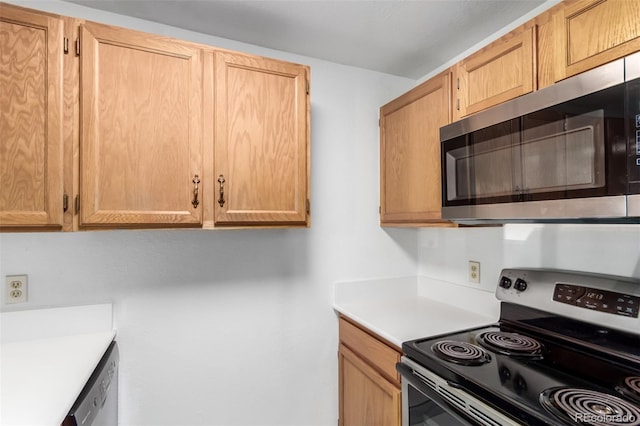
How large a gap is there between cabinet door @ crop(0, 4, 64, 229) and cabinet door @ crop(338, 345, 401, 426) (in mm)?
1404

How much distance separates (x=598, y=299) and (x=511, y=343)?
318 mm

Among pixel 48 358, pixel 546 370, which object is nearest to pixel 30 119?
pixel 48 358

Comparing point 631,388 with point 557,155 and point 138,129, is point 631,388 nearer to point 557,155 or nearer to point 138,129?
point 557,155

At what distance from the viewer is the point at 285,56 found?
1793mm

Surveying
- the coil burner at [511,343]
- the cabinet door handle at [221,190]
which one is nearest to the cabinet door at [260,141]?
the cabinet door handle at [221,190]

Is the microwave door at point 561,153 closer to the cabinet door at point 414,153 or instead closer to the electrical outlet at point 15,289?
the cabinet door at point 414,153

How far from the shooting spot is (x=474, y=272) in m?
1.72

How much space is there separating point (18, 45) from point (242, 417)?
5.97ft

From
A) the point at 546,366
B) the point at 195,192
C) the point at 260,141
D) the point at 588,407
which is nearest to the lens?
the point at 588,407

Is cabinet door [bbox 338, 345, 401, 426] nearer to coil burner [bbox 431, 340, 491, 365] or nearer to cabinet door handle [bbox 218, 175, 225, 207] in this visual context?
coil burner [bbox 431, 340, 491, 365]

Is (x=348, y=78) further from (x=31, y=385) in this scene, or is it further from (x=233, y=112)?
(x=31, y=385)

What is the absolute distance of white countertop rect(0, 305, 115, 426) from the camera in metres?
0.86

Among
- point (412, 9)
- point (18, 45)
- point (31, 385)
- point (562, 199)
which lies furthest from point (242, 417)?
point (412, 9)

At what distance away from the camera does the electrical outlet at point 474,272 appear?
1705 millimetres
